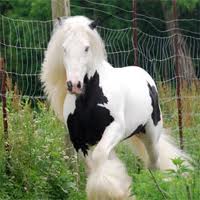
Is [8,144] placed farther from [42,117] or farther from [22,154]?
[42,117]

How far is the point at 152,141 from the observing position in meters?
9.15

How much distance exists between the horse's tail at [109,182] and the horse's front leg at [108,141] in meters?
0.07

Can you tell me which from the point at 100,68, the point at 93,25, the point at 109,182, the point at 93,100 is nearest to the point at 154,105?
the point at 100,68

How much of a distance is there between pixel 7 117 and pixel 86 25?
1.61 m

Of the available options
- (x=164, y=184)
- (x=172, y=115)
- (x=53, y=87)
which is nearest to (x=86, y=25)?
(x=53, y=87)

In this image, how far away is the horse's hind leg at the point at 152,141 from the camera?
8949mm

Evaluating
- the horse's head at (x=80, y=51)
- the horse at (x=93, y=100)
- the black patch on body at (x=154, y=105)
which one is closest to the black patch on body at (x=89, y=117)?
the horse at (x=93, y=100)

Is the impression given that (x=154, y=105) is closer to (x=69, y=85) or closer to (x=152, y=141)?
(x=152, y=141)

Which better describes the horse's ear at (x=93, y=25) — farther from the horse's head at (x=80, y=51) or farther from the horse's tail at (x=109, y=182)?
the horse's tail at (x=109, y=182)

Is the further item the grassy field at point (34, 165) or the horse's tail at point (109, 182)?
the grassy field at point (34, 165)

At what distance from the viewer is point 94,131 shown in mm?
7867

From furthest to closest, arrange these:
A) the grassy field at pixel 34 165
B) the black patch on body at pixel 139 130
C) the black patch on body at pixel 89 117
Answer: the grassy field at pixel 34 165 → the black patch on body at pixel 139 130 → the black patch on body at pixel 89 117

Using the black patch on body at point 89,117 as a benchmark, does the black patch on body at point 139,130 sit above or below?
below

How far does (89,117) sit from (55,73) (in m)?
0.60
